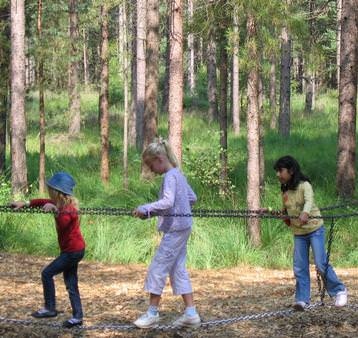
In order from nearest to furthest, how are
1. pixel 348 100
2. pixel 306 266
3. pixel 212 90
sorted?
pixel 306 266 < pixel 348 100 < pixel 212 90

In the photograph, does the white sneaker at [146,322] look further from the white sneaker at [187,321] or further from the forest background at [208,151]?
the forest background at [208,151]

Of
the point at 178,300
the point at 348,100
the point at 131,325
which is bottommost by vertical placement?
the point at 178,300

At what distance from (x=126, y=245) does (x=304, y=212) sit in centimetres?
500

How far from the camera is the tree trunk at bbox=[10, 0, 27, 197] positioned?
45.3ft

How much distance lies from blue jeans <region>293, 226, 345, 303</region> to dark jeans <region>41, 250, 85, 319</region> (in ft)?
6.68

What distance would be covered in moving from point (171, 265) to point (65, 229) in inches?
36.4

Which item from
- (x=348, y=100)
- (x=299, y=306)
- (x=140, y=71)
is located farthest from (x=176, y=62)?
(x=140, y=71)

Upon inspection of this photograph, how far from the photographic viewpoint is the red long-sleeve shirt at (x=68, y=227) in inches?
209

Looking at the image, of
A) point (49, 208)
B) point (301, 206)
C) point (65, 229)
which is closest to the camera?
point (49, 208)

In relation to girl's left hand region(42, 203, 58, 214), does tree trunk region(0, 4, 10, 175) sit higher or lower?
higher

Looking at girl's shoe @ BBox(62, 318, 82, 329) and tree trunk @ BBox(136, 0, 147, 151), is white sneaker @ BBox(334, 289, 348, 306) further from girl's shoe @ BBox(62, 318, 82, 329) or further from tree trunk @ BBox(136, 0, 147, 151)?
tree trunk @ BBox(136, 0, 147, 151)

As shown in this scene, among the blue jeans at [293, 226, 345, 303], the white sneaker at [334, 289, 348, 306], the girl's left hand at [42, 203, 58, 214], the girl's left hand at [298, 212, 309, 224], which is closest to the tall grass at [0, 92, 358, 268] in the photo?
the blue jeans at [293, 226, 345, 303]

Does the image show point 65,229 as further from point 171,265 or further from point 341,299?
point 341,299

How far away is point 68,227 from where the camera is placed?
211 inches
